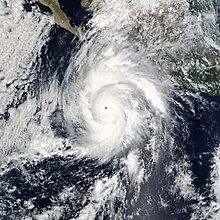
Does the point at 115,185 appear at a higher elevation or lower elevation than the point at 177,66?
lower

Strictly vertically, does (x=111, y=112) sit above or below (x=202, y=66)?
below

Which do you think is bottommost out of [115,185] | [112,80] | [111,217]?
[111,217]

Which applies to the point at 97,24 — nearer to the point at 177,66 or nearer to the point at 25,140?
the point at 177,66

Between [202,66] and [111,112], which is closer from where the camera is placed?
[111,112]

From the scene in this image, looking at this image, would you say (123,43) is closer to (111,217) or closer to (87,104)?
(87,104)

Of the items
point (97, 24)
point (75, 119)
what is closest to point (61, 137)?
point (75, 119)

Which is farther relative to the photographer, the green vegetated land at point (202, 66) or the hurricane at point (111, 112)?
the green vegetated land at point (202, 66)

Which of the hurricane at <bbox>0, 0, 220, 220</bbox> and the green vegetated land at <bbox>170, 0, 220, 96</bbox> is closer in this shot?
the hurricane at <bbox>0, 0, 220, 220</bbox>
